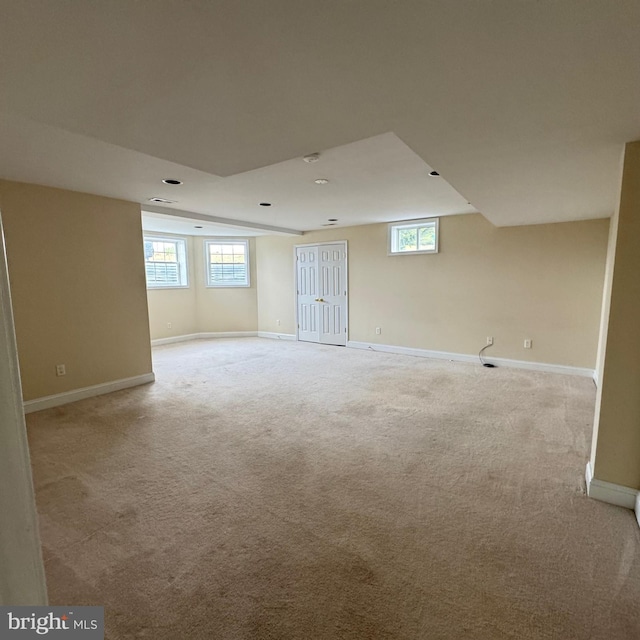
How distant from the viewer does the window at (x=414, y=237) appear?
19.2 feet

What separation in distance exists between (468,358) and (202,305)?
5577mm

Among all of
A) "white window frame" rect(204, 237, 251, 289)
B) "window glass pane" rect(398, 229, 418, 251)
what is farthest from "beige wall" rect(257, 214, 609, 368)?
"white window frame" rect(204, 237, 251, 289)

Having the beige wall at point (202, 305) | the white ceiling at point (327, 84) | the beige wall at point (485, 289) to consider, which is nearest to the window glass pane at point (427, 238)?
the beige wall at point (485, 289)

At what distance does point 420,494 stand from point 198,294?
6.82 metres

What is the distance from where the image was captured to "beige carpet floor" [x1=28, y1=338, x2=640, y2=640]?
1481 millimetres

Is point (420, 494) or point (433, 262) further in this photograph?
point (433, 262)

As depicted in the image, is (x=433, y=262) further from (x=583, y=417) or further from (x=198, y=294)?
(x=198, y=294)

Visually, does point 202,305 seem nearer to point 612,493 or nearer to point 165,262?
point 165,262

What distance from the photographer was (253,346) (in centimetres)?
707

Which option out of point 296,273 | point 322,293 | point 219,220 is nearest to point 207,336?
point 296,273

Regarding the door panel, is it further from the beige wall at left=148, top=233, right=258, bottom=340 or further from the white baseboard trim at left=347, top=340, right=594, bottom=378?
the beige wall at left=148, top=233, right=258, bottom=340

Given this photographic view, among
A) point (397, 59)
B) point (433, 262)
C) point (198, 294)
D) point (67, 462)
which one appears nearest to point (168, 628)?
point (67, 462)

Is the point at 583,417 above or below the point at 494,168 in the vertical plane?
below

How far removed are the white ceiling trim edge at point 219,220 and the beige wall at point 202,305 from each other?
1450mm
